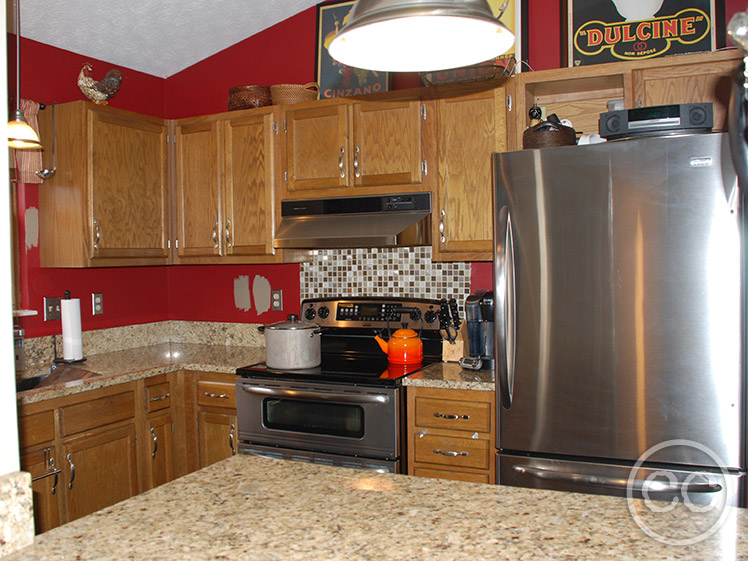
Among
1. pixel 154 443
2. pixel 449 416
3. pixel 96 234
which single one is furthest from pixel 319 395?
pixel 96 234

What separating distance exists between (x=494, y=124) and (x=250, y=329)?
1.93 metres

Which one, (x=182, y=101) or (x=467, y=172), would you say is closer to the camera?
(x=467, y=172)

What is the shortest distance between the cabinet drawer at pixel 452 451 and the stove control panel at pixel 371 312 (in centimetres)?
75

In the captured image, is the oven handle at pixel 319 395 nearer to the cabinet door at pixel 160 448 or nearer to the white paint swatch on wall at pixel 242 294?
the cabinet door at pixel 160 448

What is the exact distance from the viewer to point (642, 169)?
2.33 m

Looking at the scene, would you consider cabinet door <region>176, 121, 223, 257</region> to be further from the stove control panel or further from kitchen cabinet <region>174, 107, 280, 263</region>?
the stove control panel

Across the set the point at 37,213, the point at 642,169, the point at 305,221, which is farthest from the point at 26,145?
the point at 642,169

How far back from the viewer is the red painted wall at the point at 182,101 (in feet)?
11.1

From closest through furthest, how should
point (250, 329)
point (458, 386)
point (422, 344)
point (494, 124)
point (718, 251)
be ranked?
point (718, 251) → point (458, 386) → point (494, 124) → point (422, 344) → point (250, 329)

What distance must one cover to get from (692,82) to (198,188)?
2.55m

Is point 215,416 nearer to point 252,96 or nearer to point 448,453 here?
point 448,453

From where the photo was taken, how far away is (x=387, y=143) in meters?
3.22

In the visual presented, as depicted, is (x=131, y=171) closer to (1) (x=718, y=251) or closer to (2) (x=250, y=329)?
(2) (x=250, y=329)

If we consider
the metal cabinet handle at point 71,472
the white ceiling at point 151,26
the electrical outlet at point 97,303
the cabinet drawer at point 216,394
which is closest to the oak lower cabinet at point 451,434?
the cabinet drawer at point 216,394
